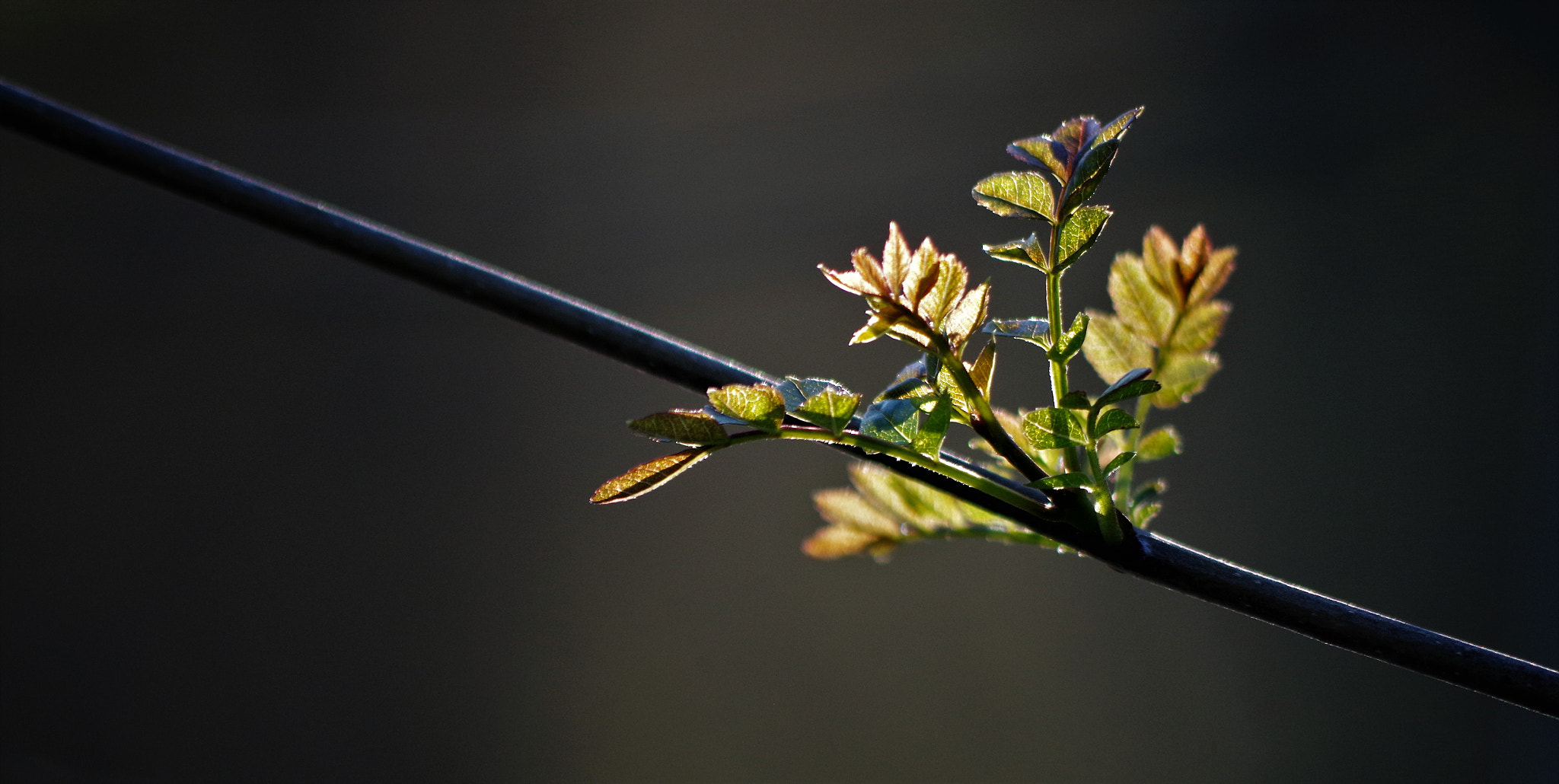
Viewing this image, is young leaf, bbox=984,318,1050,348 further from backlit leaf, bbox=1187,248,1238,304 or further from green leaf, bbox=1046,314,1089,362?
backlit leaf, bbox=1187,248,1238,304

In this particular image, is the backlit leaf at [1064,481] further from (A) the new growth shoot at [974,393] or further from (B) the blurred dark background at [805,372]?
(B) the blurred dark background at [805,372]

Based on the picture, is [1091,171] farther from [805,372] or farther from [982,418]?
[805,372]

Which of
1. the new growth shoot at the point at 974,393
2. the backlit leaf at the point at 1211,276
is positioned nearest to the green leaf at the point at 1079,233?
the new growth shoot at the point at 974,393

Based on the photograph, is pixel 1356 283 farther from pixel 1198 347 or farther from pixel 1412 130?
pixel 1198 347

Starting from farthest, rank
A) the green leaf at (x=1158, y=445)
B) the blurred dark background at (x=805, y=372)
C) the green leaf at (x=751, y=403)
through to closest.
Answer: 1. the blurred dark background at (x=805, y=372)
2. the green leaf at (x=1158, y=445)
3. the green leaf at (x=751, y=403)

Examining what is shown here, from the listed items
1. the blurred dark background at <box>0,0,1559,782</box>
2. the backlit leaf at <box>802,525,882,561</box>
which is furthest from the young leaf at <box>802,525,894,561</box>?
the blurred dark background at <box>0,0,1559,782</box>

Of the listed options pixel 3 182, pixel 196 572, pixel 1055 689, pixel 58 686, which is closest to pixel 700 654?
pixel 1055 689

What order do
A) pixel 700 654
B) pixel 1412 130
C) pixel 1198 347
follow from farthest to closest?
1. pixel 1412 130
2. pixel 700 654
3. pixel 1198 347
